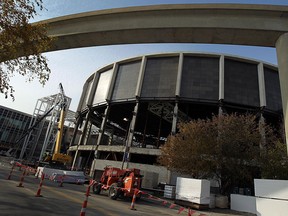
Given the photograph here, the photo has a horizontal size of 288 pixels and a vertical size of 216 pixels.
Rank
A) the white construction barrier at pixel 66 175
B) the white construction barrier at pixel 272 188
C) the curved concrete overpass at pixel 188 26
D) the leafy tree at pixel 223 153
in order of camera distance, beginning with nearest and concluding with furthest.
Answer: the curved concrete overpass at pixel 188 26 → the white construction barrier at pixel 272 188 → the leafy tree at pixel 223 153 → the white construction barrier at pixel 66 175

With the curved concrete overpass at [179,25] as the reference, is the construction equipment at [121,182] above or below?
below

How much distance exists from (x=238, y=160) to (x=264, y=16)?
18.1m

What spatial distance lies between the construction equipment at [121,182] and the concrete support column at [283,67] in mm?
13005

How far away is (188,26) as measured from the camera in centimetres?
713

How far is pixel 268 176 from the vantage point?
68.9 ft

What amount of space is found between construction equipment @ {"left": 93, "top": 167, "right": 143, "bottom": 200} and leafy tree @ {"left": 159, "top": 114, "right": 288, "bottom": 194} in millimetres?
6507

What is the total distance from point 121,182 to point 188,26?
14.3m

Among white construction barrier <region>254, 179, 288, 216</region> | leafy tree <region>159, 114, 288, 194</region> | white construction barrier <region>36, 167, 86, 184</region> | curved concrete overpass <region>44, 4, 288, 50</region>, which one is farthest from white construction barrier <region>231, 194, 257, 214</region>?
white construction barrier <region>36, 167, 86, 184</region>

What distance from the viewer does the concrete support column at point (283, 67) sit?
19.7 feet

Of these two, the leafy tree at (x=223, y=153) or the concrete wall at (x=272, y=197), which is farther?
the leafy tree at (x=223, y=153)

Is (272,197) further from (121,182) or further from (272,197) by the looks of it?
(121,182)

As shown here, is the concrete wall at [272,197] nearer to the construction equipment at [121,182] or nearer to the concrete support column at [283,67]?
the concrete support column at [283,67]

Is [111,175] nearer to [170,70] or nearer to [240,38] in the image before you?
[240,38]

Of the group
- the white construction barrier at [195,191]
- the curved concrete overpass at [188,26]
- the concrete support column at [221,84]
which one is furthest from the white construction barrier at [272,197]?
the concrete support column at [221,84]
